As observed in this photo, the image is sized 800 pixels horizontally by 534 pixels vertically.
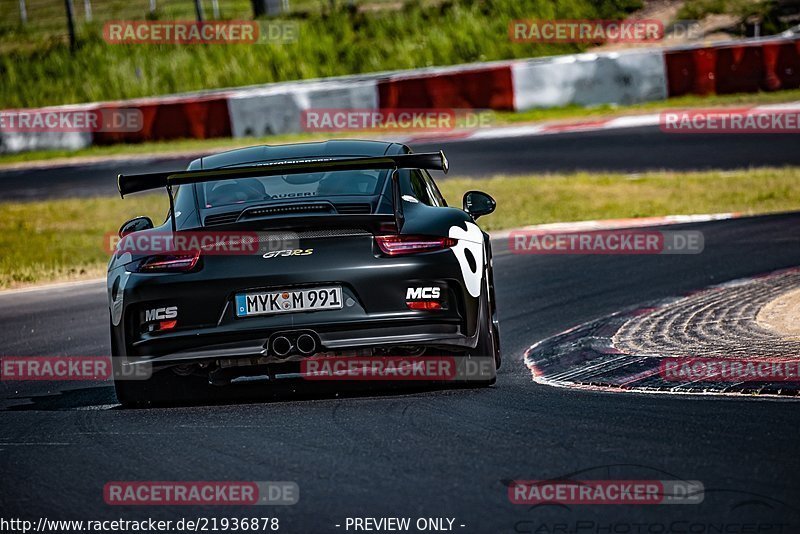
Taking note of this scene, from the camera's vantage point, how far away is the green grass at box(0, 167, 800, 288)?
15000mm

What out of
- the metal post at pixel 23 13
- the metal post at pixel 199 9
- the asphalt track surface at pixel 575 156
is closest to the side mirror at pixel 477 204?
the asphalt track surface at pixel 575 156

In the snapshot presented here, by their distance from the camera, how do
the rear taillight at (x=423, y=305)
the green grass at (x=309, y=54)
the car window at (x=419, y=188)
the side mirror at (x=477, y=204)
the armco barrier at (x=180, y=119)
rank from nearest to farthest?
1. the rear taillight at (x=423, y=305)
2. the car window at (x=419, y=188)
3. the side mirror at (x=477, y=204)
4. the armco barrier at (x=180, y=119)
5. the green grass at (x=309, y=54)

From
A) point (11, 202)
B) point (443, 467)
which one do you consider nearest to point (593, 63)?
point (11, 202)

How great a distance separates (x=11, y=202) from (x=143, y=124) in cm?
661

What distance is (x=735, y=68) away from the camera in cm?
2367

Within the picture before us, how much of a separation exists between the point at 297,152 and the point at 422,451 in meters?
2.75

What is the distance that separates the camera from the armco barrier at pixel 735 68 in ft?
76.4

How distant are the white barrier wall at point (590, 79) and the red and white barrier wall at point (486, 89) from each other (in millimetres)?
19

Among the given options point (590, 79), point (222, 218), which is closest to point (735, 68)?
point (590, 79)

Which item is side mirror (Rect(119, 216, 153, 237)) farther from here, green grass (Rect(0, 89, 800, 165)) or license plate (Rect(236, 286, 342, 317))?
green grass (Rect(0, 89, 800, 165))

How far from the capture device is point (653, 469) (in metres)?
4.38

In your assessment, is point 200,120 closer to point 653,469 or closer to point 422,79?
point 422,79

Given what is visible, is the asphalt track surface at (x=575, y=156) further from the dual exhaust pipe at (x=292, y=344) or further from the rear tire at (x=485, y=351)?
the dual exhaust pipe at (x=292, y=344)

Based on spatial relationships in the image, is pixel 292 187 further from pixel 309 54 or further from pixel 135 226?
pixel 309 54
